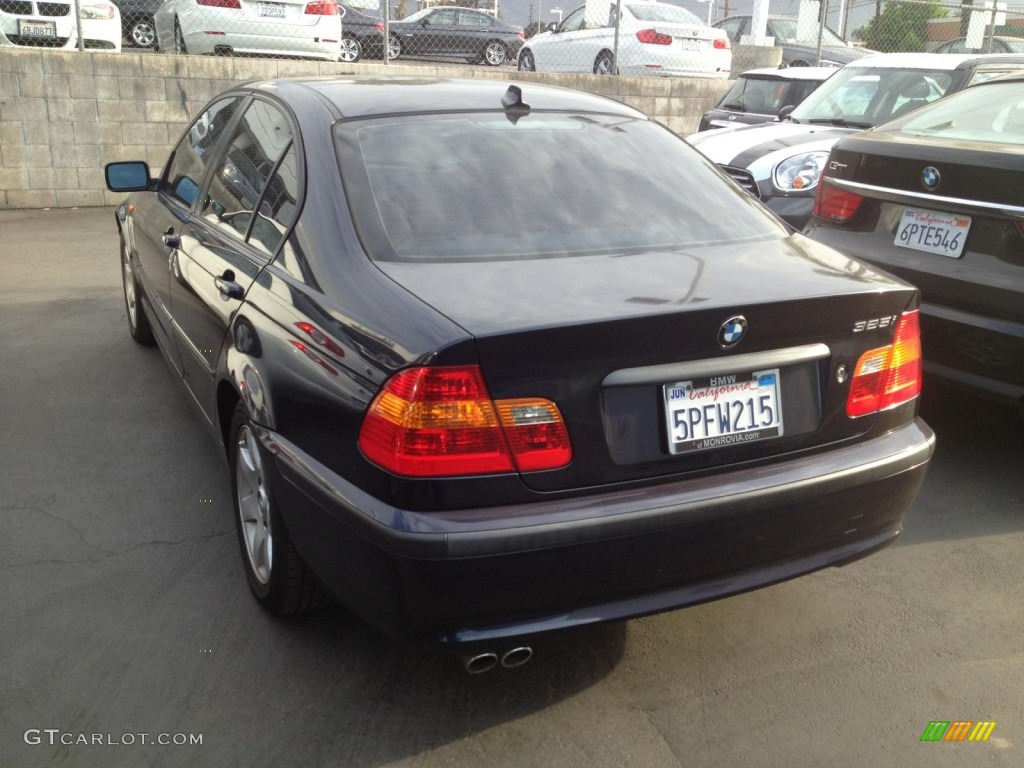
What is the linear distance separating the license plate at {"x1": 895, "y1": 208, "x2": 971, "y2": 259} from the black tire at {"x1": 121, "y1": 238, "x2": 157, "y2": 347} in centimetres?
369

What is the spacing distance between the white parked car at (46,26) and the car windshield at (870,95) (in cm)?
701

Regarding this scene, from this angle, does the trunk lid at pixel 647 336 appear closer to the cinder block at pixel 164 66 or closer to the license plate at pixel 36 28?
the cinder block at pixel 164 66

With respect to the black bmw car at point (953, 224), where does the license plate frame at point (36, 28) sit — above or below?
above

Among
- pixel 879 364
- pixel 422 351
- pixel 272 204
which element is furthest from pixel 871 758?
pixel 272 204

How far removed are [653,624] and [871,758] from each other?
0.76m

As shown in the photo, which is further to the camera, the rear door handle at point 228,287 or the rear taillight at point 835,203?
the rear taillight at point 835,203

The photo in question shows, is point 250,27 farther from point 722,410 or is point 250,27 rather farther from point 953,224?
point 722,410

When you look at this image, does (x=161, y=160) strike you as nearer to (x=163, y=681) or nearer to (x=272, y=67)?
(x=272, y=67)

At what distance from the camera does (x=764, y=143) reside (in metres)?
7.20

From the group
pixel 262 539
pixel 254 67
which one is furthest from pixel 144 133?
pixel 262 539

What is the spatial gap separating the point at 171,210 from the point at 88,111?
22.3 feet

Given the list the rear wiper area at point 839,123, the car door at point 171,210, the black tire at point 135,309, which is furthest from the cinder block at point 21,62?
the rear wiper area at point 839,123

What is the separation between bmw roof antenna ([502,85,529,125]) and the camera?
336cm

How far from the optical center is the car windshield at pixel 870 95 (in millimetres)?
7859
